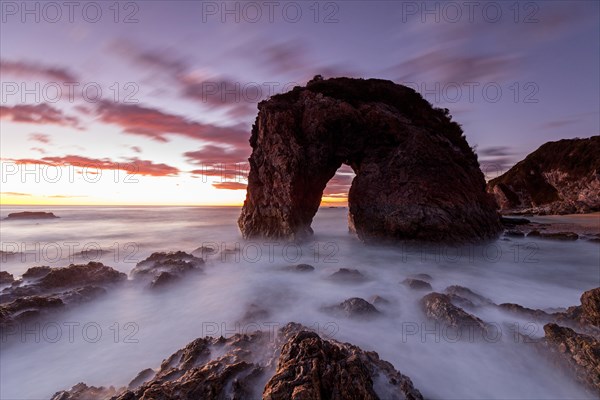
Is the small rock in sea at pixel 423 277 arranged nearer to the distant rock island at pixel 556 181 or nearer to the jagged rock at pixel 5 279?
the jagged rock at pixel 5 279

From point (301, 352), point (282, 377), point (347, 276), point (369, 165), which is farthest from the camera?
point (369, 165)

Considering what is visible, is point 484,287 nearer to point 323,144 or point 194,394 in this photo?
point 194,394

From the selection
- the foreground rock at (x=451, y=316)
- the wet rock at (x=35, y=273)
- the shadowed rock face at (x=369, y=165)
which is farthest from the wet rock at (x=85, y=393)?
the shadowed rock face at (x=369, y=165)

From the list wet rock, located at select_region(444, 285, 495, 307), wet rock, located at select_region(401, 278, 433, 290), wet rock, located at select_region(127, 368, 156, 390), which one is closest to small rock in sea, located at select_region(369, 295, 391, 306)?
wet rock, located at select_region(401, 278, 433, 290)

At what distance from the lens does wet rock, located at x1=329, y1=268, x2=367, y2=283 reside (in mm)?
8633

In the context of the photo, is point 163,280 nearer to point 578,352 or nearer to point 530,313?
point 578,352

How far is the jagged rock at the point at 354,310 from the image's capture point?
19.4ft

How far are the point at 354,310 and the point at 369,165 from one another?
10.1 meters

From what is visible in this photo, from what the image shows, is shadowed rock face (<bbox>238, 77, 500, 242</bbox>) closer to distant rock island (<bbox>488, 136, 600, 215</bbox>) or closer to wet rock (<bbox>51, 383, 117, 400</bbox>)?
wet rock (<bbox>51, 383, 117, 400</bbox>)

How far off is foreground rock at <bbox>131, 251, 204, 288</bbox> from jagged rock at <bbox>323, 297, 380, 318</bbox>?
5.16 metres

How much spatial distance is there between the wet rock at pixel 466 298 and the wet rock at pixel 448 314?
0.68m

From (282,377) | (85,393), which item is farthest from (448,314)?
(85,393)

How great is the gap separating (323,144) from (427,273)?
28.0 ft

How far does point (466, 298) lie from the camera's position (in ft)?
22.0
